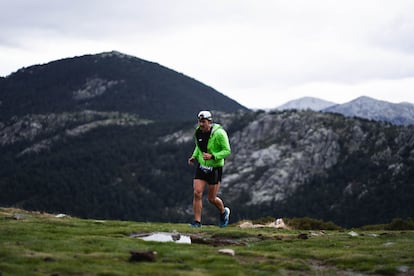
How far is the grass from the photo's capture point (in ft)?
40.4

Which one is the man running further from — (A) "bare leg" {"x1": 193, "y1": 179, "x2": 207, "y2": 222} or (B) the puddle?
(B) the puddle

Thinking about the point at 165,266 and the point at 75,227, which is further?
the point at 75,227

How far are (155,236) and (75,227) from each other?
14.9 ft

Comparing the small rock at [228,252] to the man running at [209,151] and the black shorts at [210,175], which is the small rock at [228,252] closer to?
the man running at [209,151]

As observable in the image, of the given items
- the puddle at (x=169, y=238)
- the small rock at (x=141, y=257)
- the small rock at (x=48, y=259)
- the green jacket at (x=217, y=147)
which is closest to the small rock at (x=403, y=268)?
the small rock at (x=141, y=257)

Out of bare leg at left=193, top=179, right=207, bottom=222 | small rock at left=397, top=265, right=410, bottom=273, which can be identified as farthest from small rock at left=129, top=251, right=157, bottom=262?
bare leg at left=193, top=179, right=207, bottom=222

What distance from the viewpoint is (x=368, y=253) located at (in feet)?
51.5

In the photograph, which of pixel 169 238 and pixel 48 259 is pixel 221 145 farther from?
pixel 48 259

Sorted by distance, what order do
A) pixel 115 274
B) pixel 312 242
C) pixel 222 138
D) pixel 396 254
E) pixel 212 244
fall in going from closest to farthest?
pixel 115 274, pixel 396 254, pixel 212 244, pixel 312 242, pixel 222 138

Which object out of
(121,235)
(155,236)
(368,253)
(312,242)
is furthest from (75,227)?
(368,253)

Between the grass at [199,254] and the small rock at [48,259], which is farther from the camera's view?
the small rock at [48,259]

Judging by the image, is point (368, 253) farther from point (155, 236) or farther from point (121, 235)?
point (121, 235)

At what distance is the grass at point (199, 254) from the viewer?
12312 millimetres

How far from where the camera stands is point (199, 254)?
47.8 ft
